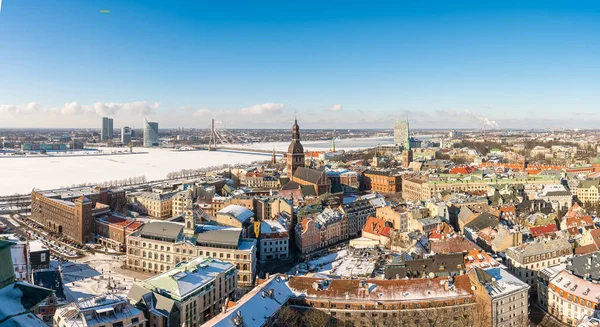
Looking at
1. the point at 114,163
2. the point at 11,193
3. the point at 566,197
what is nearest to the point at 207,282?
the point at 566,197

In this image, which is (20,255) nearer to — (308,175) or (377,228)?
(377,228)

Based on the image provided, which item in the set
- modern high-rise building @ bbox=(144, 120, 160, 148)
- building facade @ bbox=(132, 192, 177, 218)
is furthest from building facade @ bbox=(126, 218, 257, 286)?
modern high-rise building @ bbox=(144, 120, 160, 148)

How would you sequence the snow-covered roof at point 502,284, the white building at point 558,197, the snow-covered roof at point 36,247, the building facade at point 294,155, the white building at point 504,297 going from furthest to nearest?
the building facade at point 294,155 → the white building at point 558,197 → the snow-covered roof at point 36,247 → the snow-covered roof at point 502,284 → the white building at point 504,297

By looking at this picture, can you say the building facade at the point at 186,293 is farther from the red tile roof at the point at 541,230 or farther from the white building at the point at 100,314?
the red tile roof at the point at 541,230

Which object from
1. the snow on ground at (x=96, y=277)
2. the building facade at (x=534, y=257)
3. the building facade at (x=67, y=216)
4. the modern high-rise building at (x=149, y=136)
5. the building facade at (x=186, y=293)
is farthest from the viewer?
the modern high-rise building at (x=149, y=136)

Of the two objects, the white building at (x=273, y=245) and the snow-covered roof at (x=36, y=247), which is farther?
the white building at (x=273, y=245)

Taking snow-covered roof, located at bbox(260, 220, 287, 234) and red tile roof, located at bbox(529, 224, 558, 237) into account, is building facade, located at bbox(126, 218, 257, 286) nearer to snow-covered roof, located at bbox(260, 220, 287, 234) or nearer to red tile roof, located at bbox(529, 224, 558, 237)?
snow-covered roof, located at bbox(260, 220, 287, 234)

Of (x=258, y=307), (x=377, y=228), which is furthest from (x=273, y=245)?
(x=258, y=307)

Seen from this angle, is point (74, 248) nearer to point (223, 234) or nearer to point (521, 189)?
point (223, 234)

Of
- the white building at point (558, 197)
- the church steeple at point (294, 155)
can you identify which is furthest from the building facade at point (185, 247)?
the white building at point (558, 197)
